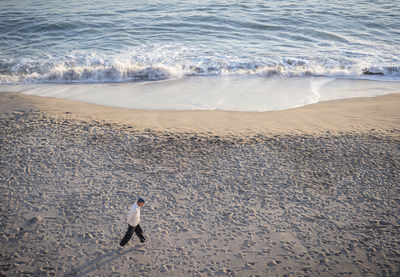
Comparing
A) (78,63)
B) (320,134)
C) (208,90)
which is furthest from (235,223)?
(78,63)

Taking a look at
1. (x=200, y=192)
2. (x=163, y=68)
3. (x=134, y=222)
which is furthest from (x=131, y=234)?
(x=163, y=68)

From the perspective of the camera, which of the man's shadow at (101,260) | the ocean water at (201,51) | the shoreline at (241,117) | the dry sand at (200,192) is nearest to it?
the man's shadow at (101,260)

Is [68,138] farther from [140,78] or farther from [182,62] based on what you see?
[182,62]

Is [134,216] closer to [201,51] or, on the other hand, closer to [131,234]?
[131,234]

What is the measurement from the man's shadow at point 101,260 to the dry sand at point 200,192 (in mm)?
15

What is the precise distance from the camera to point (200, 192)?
5.77 metres

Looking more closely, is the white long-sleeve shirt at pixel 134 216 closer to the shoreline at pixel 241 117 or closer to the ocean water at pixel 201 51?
the shoreline at pixel 241 117

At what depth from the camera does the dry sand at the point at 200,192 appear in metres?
4.51

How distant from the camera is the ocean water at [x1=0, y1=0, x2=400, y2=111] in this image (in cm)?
1095

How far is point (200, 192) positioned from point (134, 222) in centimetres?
160

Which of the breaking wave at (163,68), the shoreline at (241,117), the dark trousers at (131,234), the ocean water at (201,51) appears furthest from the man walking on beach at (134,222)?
the breaking wave at (163,68)

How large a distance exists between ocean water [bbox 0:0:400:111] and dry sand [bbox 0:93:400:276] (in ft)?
7.04

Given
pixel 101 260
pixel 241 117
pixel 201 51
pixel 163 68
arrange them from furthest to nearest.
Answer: pixel 201 51 → pixel 163 68 → pixel 241 117 → pixel 101 260

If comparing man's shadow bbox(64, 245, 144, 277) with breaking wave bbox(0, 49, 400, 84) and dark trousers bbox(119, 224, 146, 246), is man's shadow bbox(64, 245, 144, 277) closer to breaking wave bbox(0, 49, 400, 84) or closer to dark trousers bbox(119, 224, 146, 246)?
dark trousers bbox(119, 224, 146, 246)
